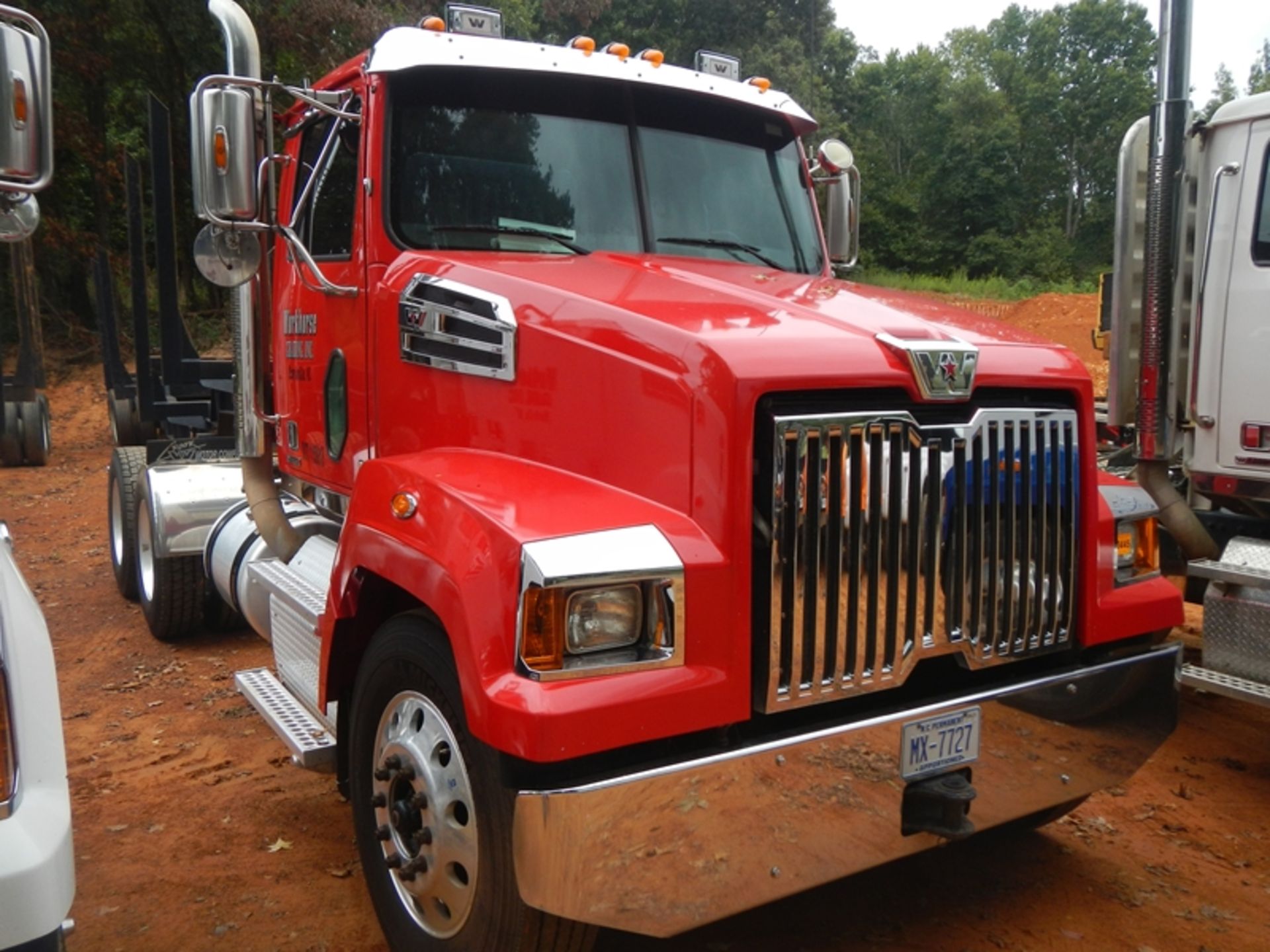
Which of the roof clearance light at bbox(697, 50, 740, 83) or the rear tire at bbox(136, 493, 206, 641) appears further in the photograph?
the rear tire at bbox(136, 493, 206, 641)

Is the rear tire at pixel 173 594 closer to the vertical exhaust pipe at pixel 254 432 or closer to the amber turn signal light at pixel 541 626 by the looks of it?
the vertical exhaust pipe at pixel 254 432

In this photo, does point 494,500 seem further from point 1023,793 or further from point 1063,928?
point 1063,928

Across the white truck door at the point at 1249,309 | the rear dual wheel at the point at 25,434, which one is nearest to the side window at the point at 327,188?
the white truck door at the point at 1249,309

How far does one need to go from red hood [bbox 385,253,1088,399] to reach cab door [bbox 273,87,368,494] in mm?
391

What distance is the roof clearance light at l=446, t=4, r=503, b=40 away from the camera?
3.94 m

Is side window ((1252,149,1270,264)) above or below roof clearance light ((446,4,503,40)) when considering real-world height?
below

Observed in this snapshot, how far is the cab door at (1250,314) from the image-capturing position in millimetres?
5082

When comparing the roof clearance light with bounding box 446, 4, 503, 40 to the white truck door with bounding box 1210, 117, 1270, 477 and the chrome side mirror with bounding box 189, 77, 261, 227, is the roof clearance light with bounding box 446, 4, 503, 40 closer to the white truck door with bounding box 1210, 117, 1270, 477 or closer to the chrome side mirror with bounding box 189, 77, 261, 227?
the chrome side mirror with bounding box 189, 77, 261, 227

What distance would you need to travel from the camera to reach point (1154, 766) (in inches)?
190

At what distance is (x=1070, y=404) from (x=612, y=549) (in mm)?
1534

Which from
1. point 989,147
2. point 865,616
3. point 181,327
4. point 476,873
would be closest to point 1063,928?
point 865,616

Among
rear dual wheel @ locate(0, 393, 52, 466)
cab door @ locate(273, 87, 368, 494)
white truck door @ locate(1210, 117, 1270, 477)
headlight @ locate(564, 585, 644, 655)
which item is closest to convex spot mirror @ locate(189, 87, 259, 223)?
cab door @ locate(273, 87, 368, 494)

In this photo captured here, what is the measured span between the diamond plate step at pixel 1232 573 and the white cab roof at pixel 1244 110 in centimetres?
211

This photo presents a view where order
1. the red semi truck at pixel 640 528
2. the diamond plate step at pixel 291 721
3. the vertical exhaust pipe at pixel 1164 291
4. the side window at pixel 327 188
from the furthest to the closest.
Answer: the vertical exhaust pipe at pixel 1164 291, the side window at pixel 327 188, the diamond plate step at pixel 291 721, the red semi truck at pixel 640 528
